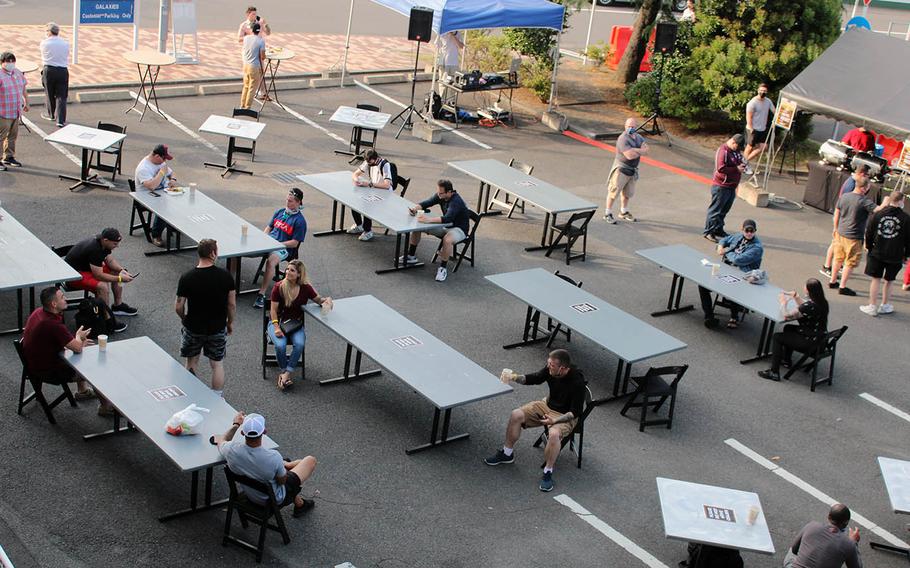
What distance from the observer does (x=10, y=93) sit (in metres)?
16.1

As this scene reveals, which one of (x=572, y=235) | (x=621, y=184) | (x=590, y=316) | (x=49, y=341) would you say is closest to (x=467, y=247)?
(x=572, y=235)

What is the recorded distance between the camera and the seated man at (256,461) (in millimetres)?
8125

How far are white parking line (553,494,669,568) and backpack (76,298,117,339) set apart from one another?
17.3 feet

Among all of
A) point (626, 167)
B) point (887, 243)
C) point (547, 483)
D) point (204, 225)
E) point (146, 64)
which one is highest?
point (146, 64)

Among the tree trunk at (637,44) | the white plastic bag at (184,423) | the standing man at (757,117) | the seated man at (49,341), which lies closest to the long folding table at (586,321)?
the white plastic bag at (184,423)

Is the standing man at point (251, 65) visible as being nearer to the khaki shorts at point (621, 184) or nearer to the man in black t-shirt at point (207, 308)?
the khaki shorts at point (621, 184)

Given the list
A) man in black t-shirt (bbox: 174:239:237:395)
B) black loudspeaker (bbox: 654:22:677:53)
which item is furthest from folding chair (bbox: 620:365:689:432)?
black loudspeaker (bbox: 654:22:677:53)

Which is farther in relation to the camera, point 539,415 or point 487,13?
point 487,13

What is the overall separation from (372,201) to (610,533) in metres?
7.16

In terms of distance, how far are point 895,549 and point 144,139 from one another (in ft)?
46.4

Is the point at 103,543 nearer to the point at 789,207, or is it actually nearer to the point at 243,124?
the point at 243,124

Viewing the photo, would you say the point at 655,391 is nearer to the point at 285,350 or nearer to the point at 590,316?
the point at 590,316

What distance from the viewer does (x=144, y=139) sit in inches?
728

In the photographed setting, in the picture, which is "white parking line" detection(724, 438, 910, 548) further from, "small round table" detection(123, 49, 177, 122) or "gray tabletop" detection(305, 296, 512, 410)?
"small round table" detection(123, 49, 177, 122)
